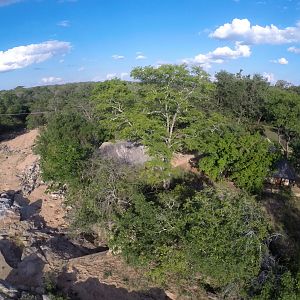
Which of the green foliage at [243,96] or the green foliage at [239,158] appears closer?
the green foliage at [239,158]

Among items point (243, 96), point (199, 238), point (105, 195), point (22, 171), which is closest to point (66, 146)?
point (105, 195)

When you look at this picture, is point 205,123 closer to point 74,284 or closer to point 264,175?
point 264,175

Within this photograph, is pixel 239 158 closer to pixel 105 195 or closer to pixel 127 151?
pixel 127 151

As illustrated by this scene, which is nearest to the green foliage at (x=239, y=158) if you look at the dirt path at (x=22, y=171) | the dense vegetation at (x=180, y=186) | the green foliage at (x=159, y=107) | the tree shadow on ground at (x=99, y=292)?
the dense vegetation at (x=180, y=186)

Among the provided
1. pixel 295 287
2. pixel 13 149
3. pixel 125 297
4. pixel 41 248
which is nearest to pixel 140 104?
pixel 41 248

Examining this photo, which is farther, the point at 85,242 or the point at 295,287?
the point at 85,242

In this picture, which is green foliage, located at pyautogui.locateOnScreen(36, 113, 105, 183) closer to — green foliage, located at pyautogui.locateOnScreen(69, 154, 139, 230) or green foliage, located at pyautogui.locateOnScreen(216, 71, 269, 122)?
green foliage, located at pyautogui.locateOnScreen(69, 154, 139, 230)

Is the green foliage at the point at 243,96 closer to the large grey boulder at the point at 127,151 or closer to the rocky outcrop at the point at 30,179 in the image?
the large grey boulder at the point at 127,151
